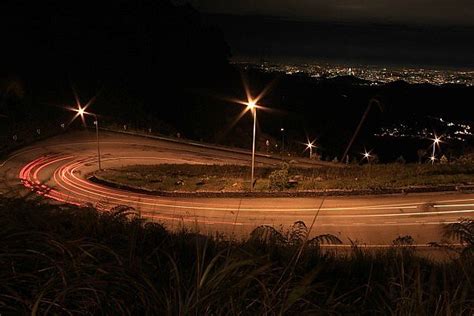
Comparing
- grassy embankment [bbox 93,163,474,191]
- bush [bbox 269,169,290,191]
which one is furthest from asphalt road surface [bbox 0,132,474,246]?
bush [bbox 269,169,290,191]

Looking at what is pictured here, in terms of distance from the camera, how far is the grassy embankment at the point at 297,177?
20.3 metres

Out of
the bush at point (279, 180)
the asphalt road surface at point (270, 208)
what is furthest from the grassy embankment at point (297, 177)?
the asphalt road surface at point (270, 208)

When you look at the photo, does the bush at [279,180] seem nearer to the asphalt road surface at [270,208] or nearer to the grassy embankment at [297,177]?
the grassy embankment at [297,177]

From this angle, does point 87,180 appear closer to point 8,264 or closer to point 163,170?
point 163,170

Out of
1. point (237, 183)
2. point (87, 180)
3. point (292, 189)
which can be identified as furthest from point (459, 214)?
point (87, 180)

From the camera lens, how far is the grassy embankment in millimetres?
20266

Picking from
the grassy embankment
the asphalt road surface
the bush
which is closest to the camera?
the asphalt road surface

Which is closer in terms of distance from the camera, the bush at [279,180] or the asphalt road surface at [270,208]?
the asphalt road surface at [270,208]

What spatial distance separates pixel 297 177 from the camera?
2261cm

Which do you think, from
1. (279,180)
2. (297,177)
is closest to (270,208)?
(279,180)

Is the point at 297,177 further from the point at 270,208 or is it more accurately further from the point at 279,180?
the point at 270,208

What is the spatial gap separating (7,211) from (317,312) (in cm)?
255

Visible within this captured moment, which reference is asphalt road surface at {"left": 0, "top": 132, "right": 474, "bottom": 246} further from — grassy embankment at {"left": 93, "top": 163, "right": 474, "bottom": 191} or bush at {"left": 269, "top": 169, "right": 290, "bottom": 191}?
bush at {"left": 269, "top": 169, "right": 290, "bottom": 191}

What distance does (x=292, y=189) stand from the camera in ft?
67.8
